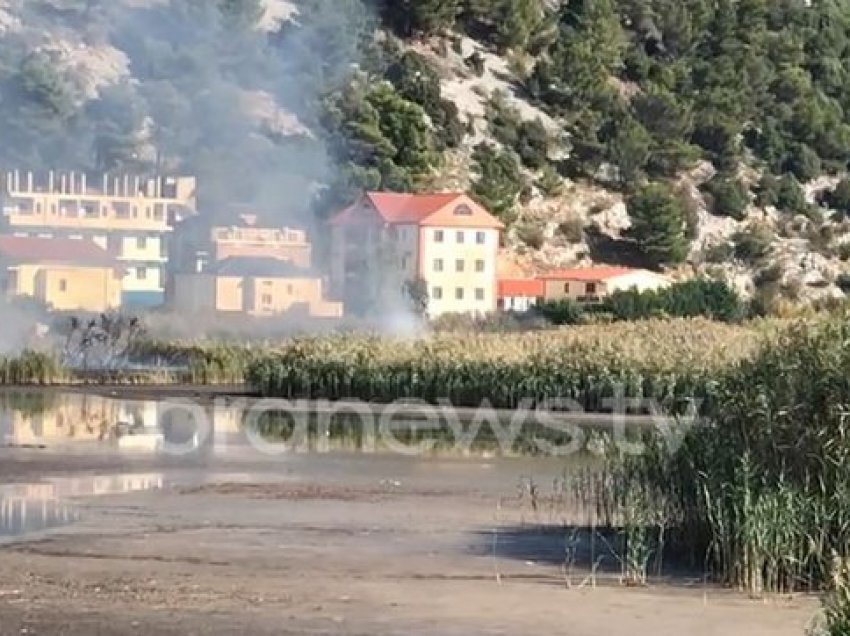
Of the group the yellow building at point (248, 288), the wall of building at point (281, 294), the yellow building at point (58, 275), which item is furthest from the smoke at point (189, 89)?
the yellow building at point (58, 275)

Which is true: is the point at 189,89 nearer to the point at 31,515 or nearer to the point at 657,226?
the point at 657,226

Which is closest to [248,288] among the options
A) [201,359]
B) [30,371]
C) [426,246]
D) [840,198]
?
[426,246]

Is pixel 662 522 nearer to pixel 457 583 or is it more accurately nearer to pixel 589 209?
pixel 457 583

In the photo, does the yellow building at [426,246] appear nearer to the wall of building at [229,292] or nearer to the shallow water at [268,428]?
the wall of building at [229,292]

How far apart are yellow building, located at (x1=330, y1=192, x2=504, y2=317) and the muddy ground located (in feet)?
222

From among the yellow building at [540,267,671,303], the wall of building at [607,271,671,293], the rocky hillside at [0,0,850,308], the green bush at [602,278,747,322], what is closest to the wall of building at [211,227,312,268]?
the rocky hillside at [0,0,850,308]

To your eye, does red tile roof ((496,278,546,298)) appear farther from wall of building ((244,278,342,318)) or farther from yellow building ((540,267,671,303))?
wall of building ((244,278,342,318))

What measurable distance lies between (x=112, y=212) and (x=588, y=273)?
25655 mm

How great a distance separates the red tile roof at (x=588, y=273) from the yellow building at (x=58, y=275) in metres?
21.6

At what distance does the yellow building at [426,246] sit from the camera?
9438 centimetres

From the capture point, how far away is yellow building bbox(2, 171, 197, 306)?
102000 mm

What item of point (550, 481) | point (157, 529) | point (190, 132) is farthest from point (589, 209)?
point (157, 529)

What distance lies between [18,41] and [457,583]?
102690 millimetres

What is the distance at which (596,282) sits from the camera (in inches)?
3799
